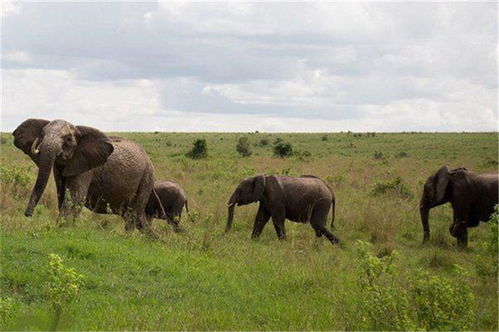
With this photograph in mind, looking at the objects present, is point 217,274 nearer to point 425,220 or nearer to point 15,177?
point 425,220

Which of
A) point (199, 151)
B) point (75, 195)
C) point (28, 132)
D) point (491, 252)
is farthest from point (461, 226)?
point (199, 151)

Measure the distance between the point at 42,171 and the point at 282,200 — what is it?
6.35 metres

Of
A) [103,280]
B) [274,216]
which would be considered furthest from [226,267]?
[274,216]

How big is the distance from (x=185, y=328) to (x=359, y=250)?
7.33ft

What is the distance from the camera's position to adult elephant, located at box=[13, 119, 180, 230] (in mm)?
10109

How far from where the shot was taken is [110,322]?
23.3ft

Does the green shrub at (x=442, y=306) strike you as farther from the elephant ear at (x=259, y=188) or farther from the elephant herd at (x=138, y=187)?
the elephant ear at (x=259, y=188)

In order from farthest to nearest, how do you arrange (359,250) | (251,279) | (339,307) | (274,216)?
(274,216), (251,279), (339,307), (359,250)

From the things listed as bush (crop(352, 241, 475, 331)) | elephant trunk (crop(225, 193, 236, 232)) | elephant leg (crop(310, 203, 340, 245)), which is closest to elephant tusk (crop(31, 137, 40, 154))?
elephant trunk (crop(225, 193, 236, 232))

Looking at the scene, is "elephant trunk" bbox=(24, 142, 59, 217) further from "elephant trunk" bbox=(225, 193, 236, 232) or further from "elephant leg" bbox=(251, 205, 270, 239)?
"elephant leg" bbox=(251, 205, 270, 239)

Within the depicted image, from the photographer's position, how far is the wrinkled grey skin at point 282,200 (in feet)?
47.6

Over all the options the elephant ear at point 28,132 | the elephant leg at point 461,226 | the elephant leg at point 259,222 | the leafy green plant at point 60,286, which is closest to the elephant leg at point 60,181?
the elephant ear at point 28,132

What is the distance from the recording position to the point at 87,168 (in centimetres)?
1102

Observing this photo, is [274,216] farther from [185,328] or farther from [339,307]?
[185,328]
